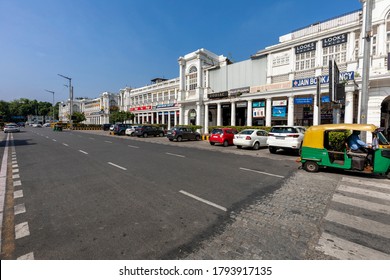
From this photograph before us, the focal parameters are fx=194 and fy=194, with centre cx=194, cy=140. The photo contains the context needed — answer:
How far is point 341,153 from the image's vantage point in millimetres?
7184

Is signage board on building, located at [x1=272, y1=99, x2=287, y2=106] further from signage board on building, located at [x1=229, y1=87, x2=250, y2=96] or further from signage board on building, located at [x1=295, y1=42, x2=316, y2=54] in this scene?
signage board on building, located at [x1=295, y1=42, x2=316, y2=54]

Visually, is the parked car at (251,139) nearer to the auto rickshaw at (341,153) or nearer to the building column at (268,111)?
the auto rickshaw at (341,153)

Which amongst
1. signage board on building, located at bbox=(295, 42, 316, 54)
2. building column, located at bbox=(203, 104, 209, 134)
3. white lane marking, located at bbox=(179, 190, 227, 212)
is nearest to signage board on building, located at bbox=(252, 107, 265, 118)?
signage board on building, located at bbox=(295, 42, 316, 54)

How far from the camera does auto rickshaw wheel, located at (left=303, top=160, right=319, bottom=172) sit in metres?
7.76

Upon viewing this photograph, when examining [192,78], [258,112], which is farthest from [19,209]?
[192,78]

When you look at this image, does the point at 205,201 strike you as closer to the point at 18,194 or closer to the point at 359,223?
the point at 359,223

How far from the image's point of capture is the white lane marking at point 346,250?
276 cm

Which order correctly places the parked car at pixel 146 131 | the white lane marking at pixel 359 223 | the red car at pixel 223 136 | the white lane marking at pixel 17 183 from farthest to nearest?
the parked car at pixel 146 131 → the red car at pixel 223 136 → the white lane marking at pixel 17 183 → the white lane marking at pixel 359 223

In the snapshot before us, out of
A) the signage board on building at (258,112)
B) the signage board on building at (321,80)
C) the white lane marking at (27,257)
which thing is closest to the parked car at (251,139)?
the signage board on building at (321,80)

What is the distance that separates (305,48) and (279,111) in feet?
22.8

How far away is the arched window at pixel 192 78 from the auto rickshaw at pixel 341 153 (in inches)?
1105

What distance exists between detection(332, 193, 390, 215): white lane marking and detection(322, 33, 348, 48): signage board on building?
65.1 feet

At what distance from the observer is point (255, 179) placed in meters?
6.68

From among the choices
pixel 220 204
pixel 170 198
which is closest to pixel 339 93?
pixel 220 204
